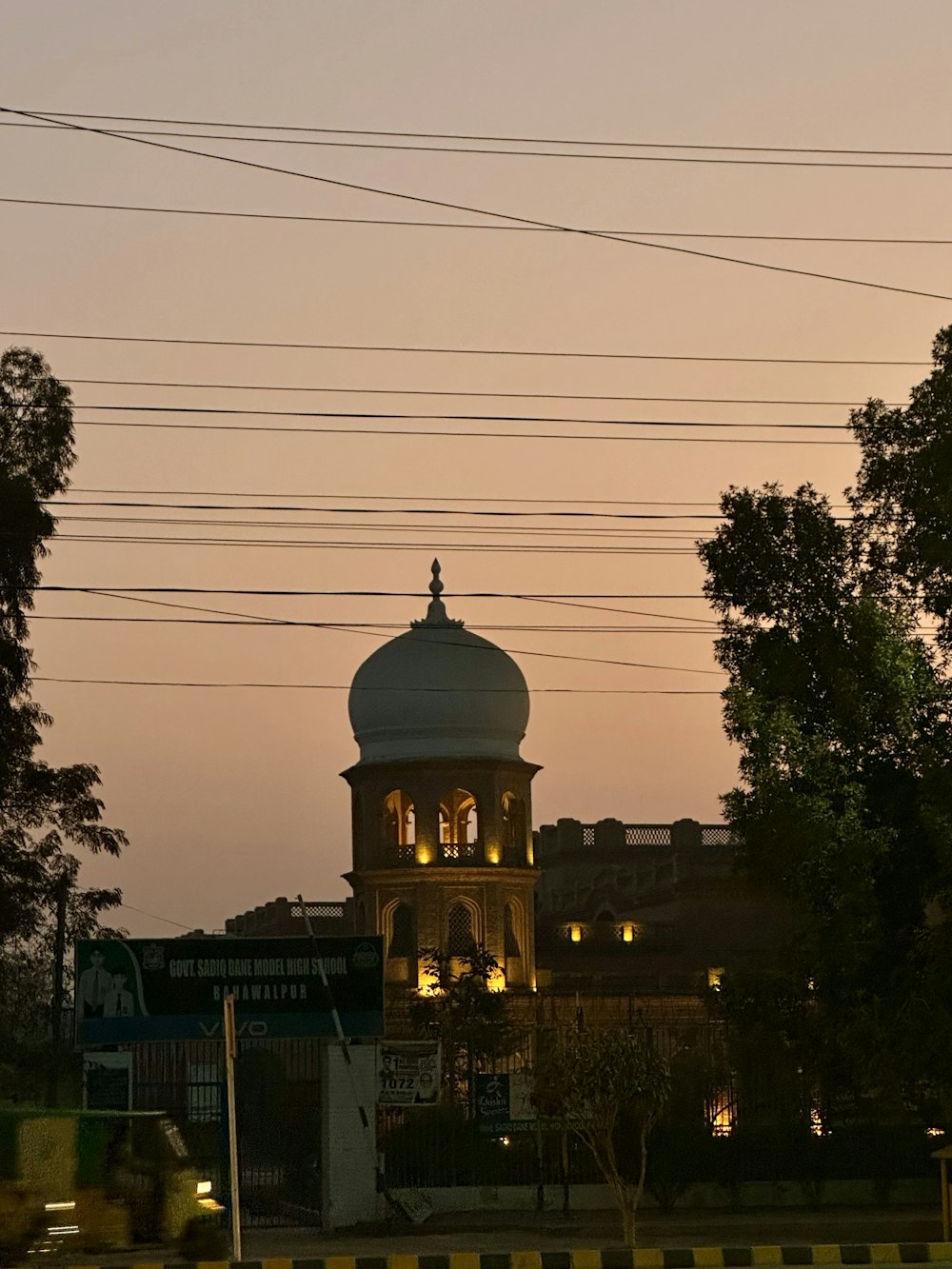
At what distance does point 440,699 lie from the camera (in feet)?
200

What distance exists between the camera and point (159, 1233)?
1922cm

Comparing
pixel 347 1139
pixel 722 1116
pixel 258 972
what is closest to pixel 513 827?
pixel 722 1116

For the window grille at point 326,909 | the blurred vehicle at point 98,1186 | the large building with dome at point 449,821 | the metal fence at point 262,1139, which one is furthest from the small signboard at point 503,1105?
the window grille at point 326,909

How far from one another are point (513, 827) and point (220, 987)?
35.6 metres

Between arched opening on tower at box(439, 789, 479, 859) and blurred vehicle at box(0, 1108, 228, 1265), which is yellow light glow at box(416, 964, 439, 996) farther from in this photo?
blurred vehicle at box(0, 1108, 228, 1265)

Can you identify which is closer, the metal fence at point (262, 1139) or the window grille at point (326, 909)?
the metal fence at point (262, 1139)

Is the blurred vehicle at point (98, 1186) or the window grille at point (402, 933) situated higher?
the window grille at point (402, 933)

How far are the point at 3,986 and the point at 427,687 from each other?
2903 cm

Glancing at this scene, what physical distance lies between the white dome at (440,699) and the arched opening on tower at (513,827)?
1.41 metres

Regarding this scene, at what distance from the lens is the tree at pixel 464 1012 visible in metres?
45.2

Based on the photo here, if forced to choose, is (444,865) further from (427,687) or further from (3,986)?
(3,986)

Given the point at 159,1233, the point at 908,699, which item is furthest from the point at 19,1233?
the point at 908,699

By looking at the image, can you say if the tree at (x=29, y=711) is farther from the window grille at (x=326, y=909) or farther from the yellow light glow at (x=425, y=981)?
the window grille at (x=326, y=909)

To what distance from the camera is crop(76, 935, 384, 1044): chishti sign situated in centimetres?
2633
